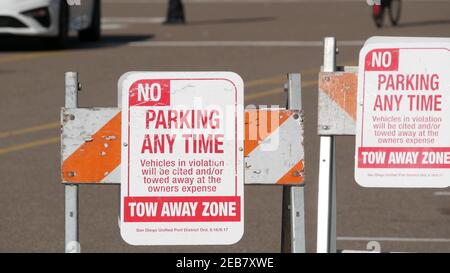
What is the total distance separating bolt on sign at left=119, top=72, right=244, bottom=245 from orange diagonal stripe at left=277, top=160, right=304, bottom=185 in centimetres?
24

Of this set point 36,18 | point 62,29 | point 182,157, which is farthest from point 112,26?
point 182,157

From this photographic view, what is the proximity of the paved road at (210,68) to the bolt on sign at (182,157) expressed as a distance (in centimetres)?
Result: 290

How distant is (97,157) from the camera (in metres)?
7.03

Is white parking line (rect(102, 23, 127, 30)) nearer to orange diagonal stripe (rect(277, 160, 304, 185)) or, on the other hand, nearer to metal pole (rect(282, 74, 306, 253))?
metal pole (rect(282, 74, 306, 253))

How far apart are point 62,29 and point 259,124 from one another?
16070 mm

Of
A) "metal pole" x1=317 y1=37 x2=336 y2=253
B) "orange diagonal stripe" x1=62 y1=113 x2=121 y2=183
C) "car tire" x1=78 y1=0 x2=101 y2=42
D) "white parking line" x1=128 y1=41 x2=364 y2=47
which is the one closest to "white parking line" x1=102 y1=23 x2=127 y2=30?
"car tire" x1=78 y1=0 x2=101 y2=42

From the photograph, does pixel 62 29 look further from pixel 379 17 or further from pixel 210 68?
pixel 379 17

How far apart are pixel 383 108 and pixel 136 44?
17275 mm

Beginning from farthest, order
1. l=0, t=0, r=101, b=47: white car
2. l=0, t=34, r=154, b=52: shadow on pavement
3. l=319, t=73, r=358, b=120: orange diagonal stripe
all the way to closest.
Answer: l=0, t=34, r=154, b=52: shadow on pavement < l=0, t=0, r=101, b=47: white car < l=319, t=73, r=358, b=120: orange diagonal stripe

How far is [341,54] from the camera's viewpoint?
2225 centimetres

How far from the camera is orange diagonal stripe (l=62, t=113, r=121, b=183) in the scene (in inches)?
276
